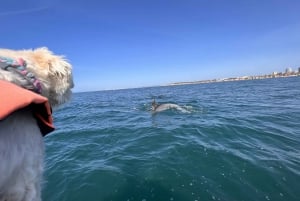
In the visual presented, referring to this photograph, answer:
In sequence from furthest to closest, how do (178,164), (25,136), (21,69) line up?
(178,164)
(21,69)
(25,136)

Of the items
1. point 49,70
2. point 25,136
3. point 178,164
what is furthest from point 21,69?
point 178,164

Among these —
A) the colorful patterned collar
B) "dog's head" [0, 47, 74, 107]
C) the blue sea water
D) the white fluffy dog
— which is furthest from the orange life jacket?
the blue sea water

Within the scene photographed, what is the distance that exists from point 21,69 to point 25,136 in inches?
23.4

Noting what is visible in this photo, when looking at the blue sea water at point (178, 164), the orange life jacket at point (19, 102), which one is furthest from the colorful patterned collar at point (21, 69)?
the blue sea water at point (178, 164)

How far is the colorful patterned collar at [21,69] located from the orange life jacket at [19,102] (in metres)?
0.29

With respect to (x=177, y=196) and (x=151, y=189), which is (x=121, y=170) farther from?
(x=177, y=196)

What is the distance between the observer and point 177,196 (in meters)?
4.25

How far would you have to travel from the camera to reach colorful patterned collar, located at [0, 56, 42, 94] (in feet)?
5.49

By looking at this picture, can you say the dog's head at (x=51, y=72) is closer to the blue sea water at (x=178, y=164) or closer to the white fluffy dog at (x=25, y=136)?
the white fluffy dog at (x=25, y=136)

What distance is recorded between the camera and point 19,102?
1271mm

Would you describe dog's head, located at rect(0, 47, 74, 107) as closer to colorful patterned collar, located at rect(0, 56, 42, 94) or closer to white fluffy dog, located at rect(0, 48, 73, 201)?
white fluffy dog, located at rect(0, 48, 73, 201)

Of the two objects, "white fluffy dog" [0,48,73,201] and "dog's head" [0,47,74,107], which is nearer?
"white fluffy dog" [0,48,73,201]

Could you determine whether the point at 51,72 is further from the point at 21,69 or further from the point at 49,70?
the point at 21,69

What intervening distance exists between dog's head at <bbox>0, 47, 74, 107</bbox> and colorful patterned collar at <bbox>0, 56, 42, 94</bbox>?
102mm
